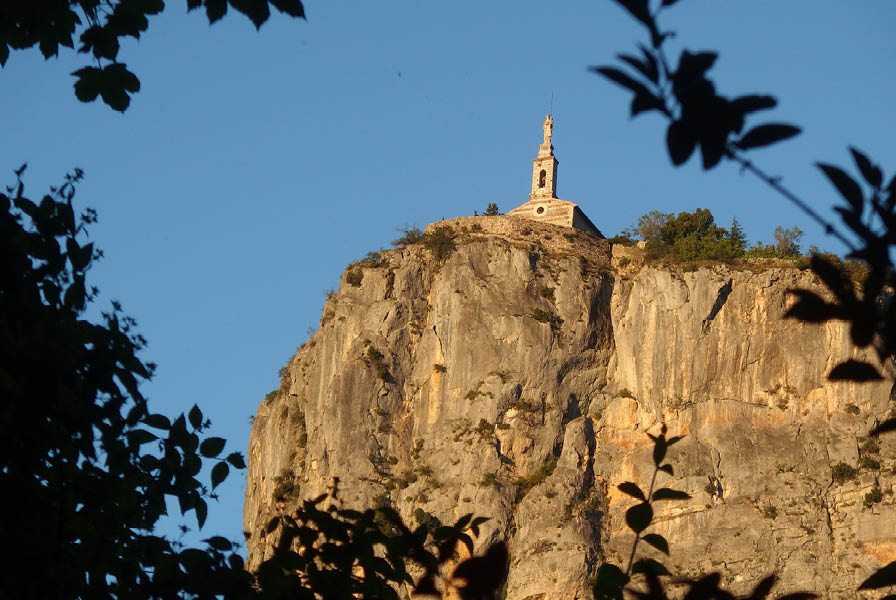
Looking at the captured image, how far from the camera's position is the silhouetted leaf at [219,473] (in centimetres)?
585

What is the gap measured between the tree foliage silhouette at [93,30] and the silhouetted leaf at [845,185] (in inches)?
100

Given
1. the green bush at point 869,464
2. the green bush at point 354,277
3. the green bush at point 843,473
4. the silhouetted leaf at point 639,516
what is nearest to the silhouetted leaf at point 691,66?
the silhouetted leaf at point 639,516

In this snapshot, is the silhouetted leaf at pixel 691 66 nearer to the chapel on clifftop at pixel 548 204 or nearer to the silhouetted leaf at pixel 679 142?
the silhouetted leaf at pixel 679 142

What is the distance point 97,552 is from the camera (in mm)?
5609

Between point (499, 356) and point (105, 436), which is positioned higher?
point (499, 356)

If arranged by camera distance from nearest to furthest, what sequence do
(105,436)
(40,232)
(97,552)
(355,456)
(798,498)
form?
(97,552)
(105,436)
(40,232)
(798,498)
(355,456)

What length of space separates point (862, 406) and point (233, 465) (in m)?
44.7

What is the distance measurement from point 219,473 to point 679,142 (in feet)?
9.99

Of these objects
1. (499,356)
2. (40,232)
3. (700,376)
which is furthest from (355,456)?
(40,232)

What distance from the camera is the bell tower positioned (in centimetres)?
5800

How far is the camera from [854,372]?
3.81 meters

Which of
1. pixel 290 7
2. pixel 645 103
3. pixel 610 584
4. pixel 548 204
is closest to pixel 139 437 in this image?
pixel 290 7

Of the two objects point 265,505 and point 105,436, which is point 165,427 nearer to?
point 105,436

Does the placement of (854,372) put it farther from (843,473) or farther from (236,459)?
(843,473)
